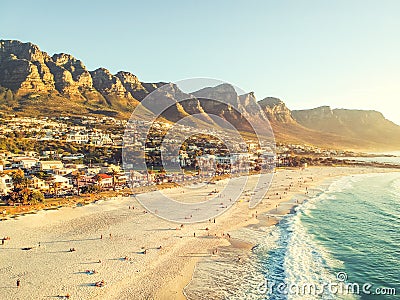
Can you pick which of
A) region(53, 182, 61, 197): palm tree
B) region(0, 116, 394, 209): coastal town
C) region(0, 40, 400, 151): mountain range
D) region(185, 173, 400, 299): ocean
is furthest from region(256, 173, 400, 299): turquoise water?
region(0, 40, 400, 151): mountain range

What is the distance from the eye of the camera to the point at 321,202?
1516 inches

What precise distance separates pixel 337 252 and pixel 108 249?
51.7 ft

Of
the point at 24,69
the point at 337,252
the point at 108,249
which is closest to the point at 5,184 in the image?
the point at 108,249

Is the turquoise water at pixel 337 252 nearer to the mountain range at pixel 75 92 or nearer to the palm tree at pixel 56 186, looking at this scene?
the palm tree at pixel 56 186

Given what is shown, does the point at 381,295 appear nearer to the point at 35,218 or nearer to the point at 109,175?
the point at 35,218

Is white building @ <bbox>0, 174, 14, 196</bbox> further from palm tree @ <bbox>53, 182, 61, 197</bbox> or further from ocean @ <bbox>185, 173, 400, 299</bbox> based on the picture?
ocean @ <bbox>185, 173, 400, 299</bbox>

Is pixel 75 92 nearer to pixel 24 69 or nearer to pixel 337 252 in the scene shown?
pixel 24 69

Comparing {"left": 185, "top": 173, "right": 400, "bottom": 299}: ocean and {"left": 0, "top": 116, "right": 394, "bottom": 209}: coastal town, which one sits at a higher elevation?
{"left": 0, "top": 116, "right": 394, "bottom": 209}: coastal town

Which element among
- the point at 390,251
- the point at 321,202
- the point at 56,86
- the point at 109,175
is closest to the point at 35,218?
the point at 109,175

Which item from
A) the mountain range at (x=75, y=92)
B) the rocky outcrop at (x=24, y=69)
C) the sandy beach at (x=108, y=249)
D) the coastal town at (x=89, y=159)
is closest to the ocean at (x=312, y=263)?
the sandy beach at (x=108, y=249)

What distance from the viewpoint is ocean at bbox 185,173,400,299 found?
15.3 meters

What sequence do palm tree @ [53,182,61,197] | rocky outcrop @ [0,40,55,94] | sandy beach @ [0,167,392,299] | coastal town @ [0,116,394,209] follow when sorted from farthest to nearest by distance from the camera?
rocky outcrop @ [0,40,55,94]
coastal town @ [0,116,394,209]
palm tree @ [53,182,61,197]
sandy beach @ [0,167,392,299]

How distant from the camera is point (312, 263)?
18703 mm

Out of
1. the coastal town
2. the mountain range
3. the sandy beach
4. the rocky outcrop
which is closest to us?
the sandy beach
